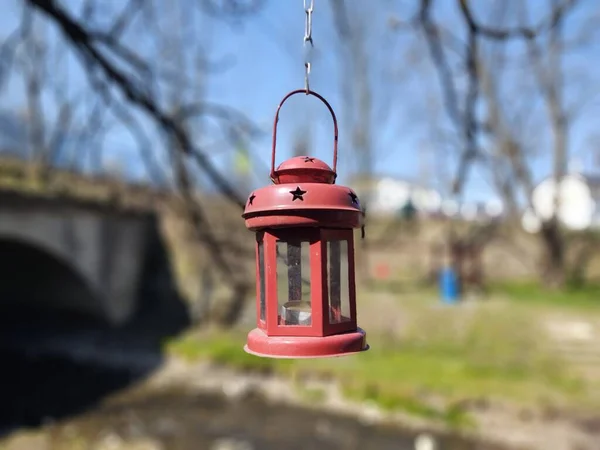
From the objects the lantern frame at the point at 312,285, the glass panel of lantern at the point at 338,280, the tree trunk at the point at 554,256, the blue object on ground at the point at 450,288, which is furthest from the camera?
the tree trunk at the point at 554,256

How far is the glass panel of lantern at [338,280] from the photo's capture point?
219 cm

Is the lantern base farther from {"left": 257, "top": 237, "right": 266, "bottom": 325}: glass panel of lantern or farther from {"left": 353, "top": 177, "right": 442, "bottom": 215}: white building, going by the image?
{"left": 353, "top": 177, "right": 442, "bottom": 215}: white building

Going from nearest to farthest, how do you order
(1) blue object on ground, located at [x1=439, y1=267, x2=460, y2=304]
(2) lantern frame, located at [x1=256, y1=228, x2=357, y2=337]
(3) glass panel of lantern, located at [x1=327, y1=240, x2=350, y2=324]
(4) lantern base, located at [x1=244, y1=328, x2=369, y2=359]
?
1. (4) lantern base, located at [x1=244, y1=328, x2=369, y2=359]
2. (2) lantern frame, located at [x1=256, y1=228, x2=357, y2=337]
3. (3) glass panel of lantern, located at [x1=327, y1=240, x2=350, y2=324]
4. (1) blue object on ground, located at [x1=439, y1=267, x2=460, y2=304]

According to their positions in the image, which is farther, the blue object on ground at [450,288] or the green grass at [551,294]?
the blue object on ground at [450,288]

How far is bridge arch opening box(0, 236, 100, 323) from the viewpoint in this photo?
14242 millimetres

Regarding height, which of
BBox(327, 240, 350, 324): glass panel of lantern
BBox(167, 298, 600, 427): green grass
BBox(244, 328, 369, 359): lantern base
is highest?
BBox(327, 240, 350, 324): glass panel of lantern

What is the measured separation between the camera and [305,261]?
2.14m

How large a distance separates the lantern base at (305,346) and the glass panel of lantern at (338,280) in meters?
0.14

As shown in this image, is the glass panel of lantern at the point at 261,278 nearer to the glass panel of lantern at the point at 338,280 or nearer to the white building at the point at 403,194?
the glass panel of lantern at the point at 338,280

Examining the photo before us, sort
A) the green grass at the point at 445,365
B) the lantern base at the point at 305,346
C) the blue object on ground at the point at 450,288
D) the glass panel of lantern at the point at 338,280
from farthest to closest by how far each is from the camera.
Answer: the blue object on ground at the point at 450,288, the green grass at the point at 445,365, the glass panel of lantern at the point at 338,280, the lantern base at the point at 305,346

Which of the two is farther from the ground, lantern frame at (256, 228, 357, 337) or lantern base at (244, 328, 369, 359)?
lantern frame at (256, 228, 357, 337)

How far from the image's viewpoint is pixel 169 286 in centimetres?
1523

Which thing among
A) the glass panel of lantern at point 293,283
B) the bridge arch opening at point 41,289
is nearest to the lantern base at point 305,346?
the glass panel of lantern at point 293,283

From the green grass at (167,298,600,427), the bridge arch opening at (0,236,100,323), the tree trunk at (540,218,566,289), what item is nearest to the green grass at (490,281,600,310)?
the tree trunk at (540,218,566,289)
